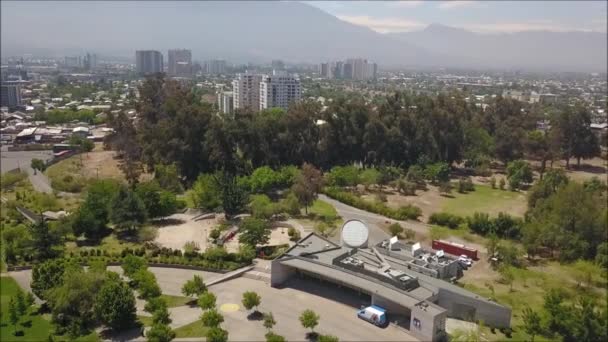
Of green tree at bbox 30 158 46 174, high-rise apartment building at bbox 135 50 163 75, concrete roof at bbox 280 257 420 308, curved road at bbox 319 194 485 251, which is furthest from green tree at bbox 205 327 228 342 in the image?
high-rise apartment building at bbox 135 50 163 75

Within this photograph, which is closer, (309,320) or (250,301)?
(309,320)

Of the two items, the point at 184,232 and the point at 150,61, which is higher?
the point at 150,61

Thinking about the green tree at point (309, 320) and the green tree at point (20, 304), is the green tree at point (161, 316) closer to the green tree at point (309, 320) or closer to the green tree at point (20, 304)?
the green tree at point (309, 320)

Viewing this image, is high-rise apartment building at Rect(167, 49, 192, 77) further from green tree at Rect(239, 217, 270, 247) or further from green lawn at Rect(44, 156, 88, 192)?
green tree at Rect(239, 217, 270, 247)

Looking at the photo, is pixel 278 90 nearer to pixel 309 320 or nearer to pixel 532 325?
pixel 309 320

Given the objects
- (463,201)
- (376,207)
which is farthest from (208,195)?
(463,201)

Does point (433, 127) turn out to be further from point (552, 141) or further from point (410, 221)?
point (410, 221)

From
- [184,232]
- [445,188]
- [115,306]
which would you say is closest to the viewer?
[115,306]
